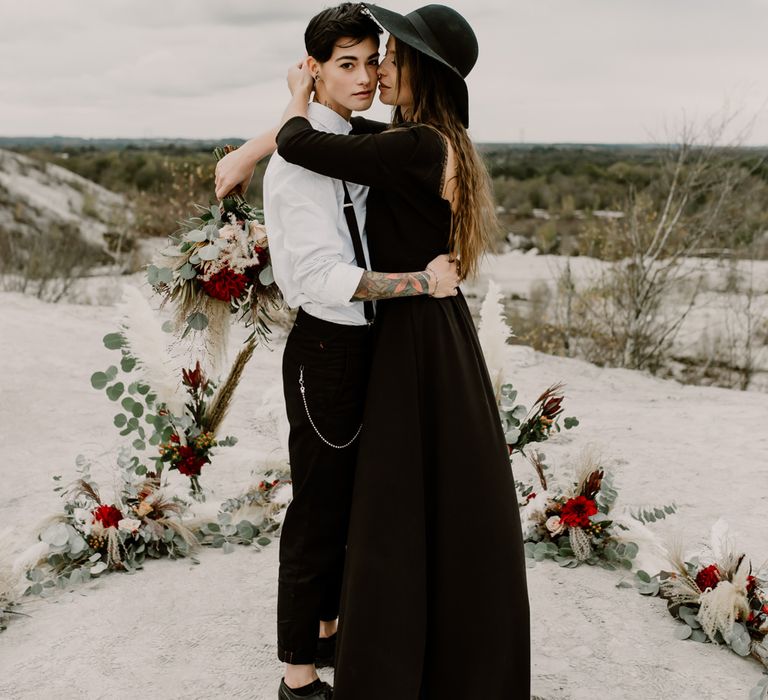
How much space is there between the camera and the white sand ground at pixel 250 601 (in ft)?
9.86

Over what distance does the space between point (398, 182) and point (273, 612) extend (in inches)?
83.1

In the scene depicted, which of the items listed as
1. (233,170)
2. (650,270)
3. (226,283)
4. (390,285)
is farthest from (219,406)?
(650,270)

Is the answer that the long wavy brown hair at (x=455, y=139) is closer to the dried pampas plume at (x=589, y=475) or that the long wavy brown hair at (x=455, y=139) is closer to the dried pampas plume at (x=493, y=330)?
the dried pampas plume at (x=493, y=330)

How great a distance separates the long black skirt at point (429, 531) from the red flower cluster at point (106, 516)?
5.71ft

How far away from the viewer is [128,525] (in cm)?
375

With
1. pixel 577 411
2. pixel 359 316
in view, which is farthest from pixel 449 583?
pixel 577 411

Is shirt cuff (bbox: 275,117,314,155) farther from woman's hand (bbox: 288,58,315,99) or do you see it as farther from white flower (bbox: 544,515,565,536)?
white flower (bbox: 544,515,565,536)

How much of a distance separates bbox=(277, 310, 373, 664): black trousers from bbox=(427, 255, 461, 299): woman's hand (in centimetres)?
25

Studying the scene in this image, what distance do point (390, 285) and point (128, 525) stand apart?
213 centimetres

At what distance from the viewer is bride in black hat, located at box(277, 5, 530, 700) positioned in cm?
234

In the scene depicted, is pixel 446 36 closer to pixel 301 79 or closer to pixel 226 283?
pixel 301 79

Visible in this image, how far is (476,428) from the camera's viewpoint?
2391 millimetres

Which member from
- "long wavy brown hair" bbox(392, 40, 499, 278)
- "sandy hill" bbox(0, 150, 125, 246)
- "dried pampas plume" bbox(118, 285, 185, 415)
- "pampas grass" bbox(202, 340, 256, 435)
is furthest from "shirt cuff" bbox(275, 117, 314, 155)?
"sandy hill" bbox(0, 150, 125, 246)

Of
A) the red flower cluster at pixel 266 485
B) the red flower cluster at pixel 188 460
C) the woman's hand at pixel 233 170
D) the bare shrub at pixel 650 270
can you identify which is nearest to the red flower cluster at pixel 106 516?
the red flower cluster at pixel 188 460
